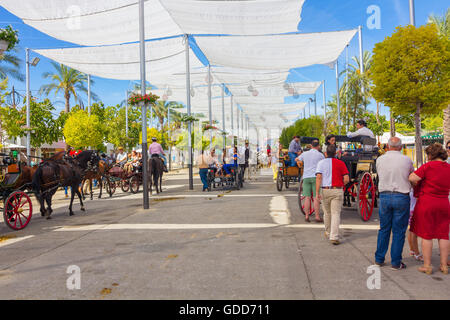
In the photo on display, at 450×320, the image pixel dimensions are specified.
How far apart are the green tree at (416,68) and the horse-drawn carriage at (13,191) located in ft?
35.7

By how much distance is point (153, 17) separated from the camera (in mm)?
14273

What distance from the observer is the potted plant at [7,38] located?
833cm

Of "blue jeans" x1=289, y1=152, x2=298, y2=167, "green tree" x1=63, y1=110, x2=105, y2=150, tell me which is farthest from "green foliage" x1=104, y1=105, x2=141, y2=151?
"blue jeans" x1=289, y1=152, x2=298, y2=167

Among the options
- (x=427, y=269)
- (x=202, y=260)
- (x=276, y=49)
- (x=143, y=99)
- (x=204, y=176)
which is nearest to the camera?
(x=427, y=269)

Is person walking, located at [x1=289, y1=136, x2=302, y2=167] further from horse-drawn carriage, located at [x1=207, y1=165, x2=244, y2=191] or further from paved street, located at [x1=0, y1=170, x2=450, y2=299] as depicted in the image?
paved street, located at [x1=0, y1=170, x2=450, y2=299]

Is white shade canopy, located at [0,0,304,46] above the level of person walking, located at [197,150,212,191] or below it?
above

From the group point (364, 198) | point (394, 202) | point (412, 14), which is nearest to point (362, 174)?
point (364, 198)

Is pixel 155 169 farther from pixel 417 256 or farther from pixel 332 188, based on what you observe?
pixel 417 256

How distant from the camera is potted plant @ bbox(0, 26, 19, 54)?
833 cm

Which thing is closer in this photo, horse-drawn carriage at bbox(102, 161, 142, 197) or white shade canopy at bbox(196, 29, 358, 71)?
horse-drawn carriage at bbox(102, 161, 142, 197)

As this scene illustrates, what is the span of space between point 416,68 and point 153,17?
973 centimetres

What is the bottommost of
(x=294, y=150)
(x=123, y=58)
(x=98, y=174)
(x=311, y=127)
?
(x=98, y=174)

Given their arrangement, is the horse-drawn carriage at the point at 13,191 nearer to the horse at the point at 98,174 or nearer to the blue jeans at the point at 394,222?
the horse at the point at 98,174
